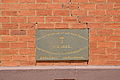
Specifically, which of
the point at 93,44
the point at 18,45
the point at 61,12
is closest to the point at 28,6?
the point at 61,12

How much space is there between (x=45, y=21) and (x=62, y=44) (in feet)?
1.55

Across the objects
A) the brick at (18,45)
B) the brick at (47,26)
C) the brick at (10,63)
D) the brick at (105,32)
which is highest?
the brick at (47,26)

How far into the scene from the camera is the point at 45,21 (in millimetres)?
3594

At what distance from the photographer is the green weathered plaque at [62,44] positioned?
3.60m

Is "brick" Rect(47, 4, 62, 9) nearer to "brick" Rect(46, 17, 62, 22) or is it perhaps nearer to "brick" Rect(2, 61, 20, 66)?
"brick" Rect(46, 17, 62, 22)

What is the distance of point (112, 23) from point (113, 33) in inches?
6.6

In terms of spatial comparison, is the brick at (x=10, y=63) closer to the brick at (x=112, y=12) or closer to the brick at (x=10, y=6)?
the brick at (x=10, y=6)

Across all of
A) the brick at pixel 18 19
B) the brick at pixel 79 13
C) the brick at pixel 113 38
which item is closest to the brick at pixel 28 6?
the brick at pixel 18 19

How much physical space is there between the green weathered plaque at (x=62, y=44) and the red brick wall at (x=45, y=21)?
8 cm

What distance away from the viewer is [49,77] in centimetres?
358

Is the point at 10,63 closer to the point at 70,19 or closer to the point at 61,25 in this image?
the point at 61,25

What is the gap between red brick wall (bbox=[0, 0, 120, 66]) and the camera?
11.7ft

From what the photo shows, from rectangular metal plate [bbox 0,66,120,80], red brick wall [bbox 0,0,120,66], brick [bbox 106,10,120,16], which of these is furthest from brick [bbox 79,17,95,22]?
rectangular metal plate [bbox 0,66,120,80]

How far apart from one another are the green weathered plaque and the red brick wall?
0.08 m
